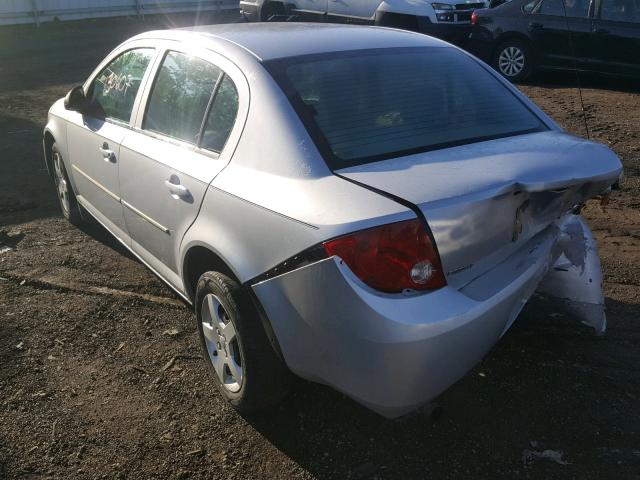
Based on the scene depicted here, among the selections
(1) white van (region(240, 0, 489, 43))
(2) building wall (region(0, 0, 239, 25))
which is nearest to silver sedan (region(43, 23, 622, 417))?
(1) white van (region(240, 0, 489, 43))

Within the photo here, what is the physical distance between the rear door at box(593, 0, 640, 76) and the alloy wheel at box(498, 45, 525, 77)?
1.20m

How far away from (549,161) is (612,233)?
254cm

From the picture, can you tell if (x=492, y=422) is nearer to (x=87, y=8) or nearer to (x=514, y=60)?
(x=514, y=60)

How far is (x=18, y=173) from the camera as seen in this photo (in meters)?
6.84

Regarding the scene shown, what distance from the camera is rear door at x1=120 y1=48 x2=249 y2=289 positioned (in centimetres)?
302

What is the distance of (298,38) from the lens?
10.8 ft

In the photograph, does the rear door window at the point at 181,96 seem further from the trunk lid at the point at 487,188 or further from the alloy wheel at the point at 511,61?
the alloy wheel at the point at 511,61

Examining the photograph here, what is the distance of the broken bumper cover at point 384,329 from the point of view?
2.23m

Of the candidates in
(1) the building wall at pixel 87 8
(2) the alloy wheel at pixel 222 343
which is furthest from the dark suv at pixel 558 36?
(1) the building wall at pixel 87 8

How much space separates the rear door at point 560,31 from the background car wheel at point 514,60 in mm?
208

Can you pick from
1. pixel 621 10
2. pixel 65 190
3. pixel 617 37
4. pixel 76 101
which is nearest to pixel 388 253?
pixel 76 101

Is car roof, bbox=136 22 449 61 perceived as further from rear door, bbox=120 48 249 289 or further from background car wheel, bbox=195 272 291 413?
background car wheel, bbox=195 272 291 413

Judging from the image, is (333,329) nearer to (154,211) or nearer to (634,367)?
(154,211)

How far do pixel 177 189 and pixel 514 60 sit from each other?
333 inches
